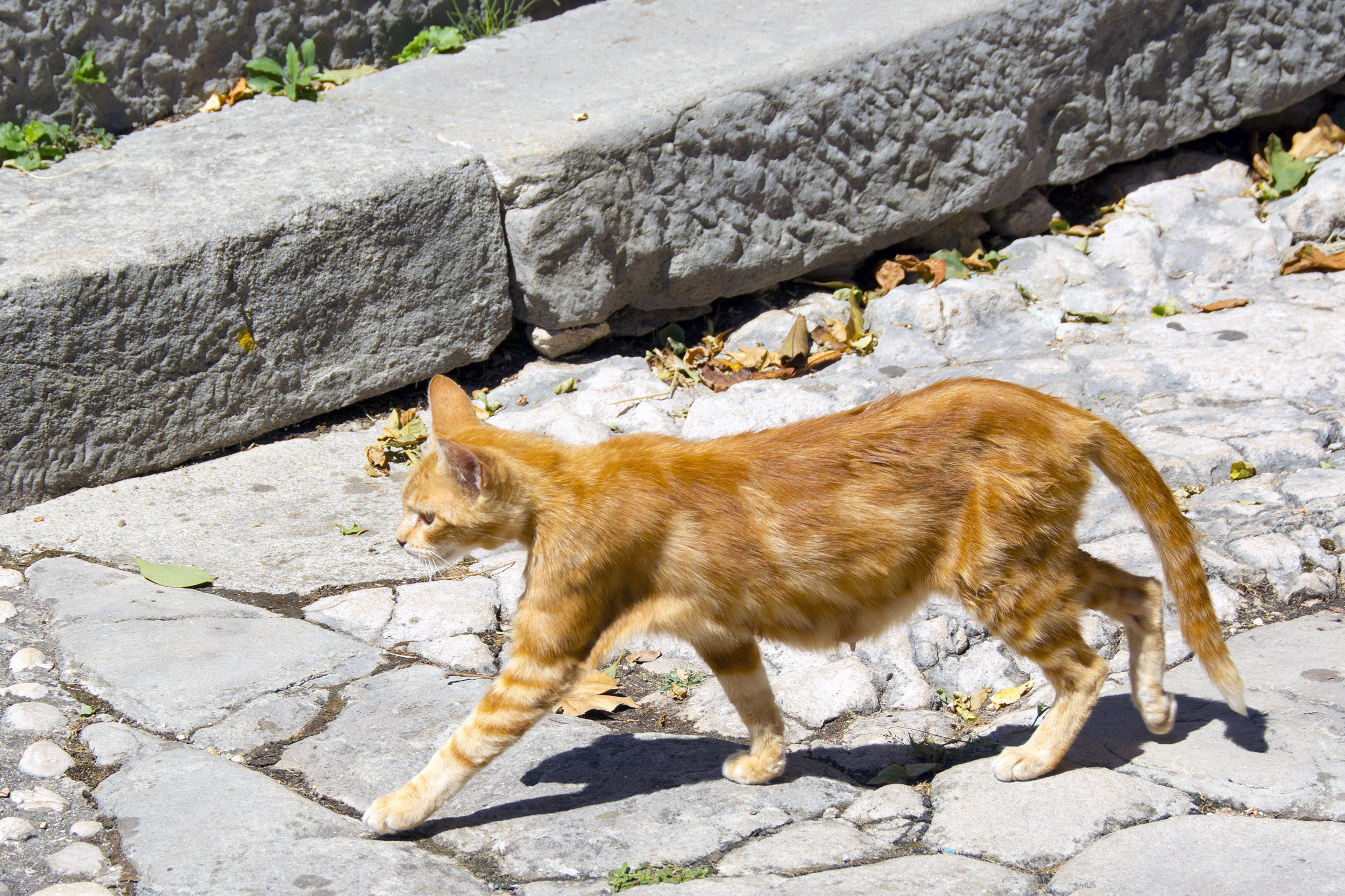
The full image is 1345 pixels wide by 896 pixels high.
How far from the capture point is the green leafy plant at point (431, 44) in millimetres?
5691

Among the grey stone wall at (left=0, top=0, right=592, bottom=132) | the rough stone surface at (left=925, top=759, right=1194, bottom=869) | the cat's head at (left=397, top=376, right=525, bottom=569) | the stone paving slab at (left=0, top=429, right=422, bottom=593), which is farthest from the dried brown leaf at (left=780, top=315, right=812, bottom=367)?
the rough stone surface at (left=925, top=759, right=1194, bottom=869)

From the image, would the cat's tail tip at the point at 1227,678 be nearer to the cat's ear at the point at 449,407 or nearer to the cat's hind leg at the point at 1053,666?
the cat's hind leg at the point at 1053,666

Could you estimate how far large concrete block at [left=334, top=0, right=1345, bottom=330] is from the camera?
4977mm

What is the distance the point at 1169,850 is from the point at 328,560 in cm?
282

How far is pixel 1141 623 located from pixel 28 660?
3.07 meters

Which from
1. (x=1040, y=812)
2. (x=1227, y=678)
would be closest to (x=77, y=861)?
(x=1040, y=812)

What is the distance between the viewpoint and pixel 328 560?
4.15 meters

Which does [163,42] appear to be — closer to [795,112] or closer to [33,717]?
[795,112]

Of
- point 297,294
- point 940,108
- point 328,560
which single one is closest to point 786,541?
point 328,560

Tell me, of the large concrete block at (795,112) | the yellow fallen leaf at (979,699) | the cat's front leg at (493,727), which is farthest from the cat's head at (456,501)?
the large concrete block at (795,112)

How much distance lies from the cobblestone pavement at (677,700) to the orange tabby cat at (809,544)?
0.71ft

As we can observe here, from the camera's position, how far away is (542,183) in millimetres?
4801

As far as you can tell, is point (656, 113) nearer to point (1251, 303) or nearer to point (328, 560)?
point (328, 560)

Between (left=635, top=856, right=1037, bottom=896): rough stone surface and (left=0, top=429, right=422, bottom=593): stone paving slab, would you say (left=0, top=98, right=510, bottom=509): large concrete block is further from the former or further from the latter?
(left=635, top=856, right=1037, bottom=896): rough stone surface
